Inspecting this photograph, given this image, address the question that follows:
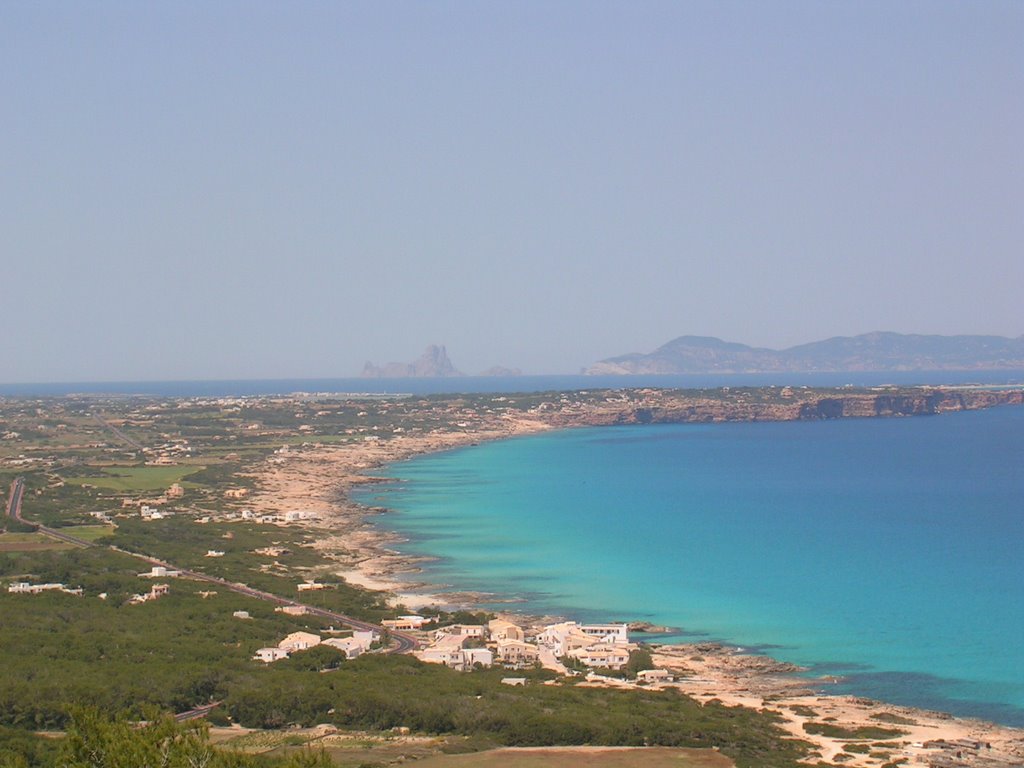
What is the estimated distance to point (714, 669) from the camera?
122ft

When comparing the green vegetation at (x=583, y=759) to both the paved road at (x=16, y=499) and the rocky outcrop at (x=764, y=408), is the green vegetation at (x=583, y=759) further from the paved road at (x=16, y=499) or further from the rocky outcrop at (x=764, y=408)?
the rocky outcrop at (x=764, y=408)

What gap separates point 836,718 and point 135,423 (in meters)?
135

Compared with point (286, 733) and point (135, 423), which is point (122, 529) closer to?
point (286, 733)

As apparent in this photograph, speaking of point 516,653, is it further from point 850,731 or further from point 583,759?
point 850,731

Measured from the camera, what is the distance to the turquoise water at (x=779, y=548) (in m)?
39.8

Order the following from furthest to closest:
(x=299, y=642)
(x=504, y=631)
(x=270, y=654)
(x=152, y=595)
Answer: (x=152, y=595) → (x=504, y=631) → (x=299, y=642) → (x=270, y=654)

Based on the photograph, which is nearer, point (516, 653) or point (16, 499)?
point (516, 653)

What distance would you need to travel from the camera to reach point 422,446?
138000mm

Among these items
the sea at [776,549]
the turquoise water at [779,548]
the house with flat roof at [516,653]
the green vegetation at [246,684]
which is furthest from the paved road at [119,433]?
the house with flat roof at [516,653]

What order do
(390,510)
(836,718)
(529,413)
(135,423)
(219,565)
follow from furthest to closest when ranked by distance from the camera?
(529,413)
(135,423)
(390,510)
(219,565)
(836,718)

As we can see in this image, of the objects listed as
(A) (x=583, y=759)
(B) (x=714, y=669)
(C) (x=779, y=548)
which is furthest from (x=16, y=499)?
(A) (x=583, y=759)

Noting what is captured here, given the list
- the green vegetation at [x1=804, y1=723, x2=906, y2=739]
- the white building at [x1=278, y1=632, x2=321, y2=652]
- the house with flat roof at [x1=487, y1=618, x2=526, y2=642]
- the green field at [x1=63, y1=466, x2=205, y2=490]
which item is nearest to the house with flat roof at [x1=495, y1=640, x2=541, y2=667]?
the house with flat roof at [x1=487, y1=618, x2=526, y2=642]

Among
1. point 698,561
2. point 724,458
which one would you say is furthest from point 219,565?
point 724,458

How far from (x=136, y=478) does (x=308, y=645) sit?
59811 mm
